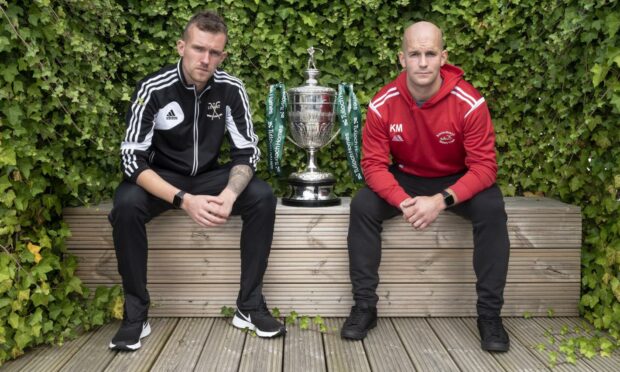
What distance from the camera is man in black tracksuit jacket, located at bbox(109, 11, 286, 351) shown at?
224 centimetres

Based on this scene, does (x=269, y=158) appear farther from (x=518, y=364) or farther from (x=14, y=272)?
(x=518, y=364)

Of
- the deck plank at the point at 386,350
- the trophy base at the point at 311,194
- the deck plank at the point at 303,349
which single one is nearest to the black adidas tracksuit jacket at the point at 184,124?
the trophy base at the point at 311,194

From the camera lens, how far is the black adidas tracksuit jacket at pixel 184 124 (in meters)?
2.36

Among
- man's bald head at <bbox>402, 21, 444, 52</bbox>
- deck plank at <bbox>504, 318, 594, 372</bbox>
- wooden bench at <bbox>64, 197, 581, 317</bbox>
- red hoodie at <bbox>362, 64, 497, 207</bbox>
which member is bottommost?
deck plank at <bbox>504, 318, 594, 372</bbox>

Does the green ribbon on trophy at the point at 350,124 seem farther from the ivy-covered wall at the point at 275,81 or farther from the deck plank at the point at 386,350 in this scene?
the deck plank at the point at 386,350

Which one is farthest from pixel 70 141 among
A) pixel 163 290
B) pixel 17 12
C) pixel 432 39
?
pixel 432 39

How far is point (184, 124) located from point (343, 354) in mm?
1134

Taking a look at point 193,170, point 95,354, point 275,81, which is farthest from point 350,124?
point 95,354

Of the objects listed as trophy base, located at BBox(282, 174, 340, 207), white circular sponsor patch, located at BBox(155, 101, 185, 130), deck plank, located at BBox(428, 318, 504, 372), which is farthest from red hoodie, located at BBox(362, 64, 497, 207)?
white circular sponsor patch, located at BBox(155, 101, 185, 130)

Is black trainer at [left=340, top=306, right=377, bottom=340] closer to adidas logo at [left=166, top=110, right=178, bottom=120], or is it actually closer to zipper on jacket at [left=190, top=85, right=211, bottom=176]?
zipper on jacket at [left=190, top=85, right=211, bottom=176]

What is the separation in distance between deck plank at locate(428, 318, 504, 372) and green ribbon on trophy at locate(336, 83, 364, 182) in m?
0.85

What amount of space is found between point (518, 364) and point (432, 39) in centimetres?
126

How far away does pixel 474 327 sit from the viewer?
2.46m

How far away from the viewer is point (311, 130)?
286 centimetres
